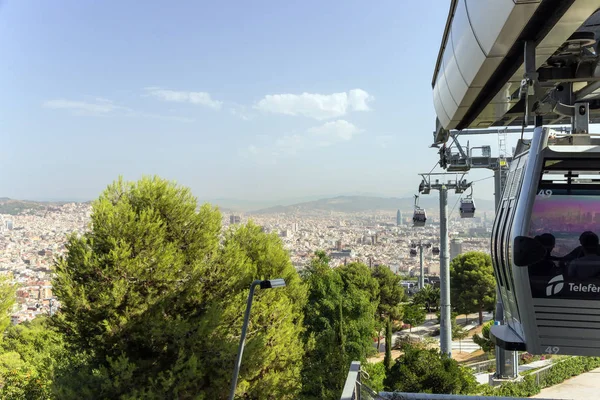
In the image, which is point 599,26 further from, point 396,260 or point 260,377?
point 396,260

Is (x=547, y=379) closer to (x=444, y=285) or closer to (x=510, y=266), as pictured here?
(x=444, y=285)

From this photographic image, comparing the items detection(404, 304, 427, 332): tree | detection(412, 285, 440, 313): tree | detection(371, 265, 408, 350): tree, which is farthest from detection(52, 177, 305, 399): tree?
detection(412, 285, 440, 313): tree

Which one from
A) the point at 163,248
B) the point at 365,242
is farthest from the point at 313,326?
the point at 365,242

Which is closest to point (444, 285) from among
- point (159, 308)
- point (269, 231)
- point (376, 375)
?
point (376, 375)

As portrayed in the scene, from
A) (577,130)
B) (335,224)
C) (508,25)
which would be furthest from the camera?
(335,224)

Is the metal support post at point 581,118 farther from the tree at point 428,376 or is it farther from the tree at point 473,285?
the tree at point 473,285

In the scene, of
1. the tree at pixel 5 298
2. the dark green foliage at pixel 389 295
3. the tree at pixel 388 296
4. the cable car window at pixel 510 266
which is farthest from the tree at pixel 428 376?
the dark green foliage at pixel 389 295
